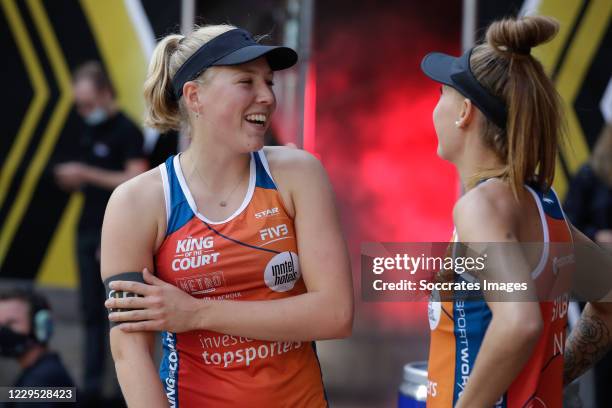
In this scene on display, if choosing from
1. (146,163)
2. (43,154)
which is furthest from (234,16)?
(43,154)

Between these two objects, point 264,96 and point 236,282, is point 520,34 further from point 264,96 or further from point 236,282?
point 236,282

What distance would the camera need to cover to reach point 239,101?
7.32ft

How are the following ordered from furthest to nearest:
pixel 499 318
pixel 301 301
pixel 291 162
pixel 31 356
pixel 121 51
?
1. pixel 121 51
2. pixel 31 356
3. pixel 291 162
4. pixel 301 301
5. pixel 499 318

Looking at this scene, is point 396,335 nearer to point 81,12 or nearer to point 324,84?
point 324,84

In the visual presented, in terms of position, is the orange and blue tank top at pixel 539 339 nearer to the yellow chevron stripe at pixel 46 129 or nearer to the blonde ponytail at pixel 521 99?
the blonde ponytail at pixel 521 99

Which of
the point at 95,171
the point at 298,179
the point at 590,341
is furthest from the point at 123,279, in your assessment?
the point at 95,171

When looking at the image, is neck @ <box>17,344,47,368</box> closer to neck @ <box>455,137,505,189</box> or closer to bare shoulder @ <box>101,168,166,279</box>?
bare shoulder @ <box>101,168,166,279</box>

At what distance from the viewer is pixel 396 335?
22.7 feet

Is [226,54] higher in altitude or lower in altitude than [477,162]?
higher

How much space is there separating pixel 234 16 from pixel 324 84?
5.06ft

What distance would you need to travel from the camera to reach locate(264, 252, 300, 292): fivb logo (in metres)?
2.21

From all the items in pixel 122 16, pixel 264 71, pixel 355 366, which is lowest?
pixel 355 366

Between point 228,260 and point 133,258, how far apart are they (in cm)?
24

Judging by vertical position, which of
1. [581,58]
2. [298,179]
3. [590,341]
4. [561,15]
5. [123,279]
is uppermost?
[561,15]
